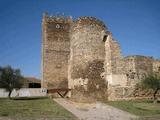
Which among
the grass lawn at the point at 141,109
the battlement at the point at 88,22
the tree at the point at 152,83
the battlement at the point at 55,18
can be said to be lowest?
the grass lawn at the point at 141,109

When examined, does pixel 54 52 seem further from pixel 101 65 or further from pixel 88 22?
pixel 101 65

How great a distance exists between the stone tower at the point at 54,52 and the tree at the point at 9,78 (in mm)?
4100

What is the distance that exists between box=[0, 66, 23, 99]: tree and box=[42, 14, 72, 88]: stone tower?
13.5ft

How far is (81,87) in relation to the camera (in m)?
20.3

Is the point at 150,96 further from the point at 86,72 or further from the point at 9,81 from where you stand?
the point at 9,81

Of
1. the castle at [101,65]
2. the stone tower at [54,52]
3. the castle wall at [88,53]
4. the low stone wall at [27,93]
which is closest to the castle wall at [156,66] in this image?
the castle at [101,65]

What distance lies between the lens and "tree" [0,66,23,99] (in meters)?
23.1

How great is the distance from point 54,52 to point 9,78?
6.44m

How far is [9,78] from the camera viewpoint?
75.9 ft

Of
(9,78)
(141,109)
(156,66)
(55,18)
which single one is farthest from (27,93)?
(141,109)

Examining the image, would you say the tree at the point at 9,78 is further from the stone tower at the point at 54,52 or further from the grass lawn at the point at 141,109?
the grass lawn at the point at 141,109

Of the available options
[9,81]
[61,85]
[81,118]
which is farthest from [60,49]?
[81,118]

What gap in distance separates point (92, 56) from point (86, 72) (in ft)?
4.53

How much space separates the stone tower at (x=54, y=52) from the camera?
89.6 ft
